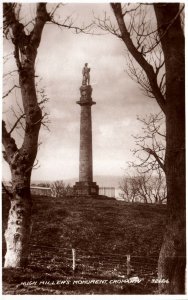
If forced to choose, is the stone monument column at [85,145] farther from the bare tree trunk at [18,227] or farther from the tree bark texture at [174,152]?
the tree bark texture at [174,152]

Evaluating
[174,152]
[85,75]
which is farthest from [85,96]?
[174,152]

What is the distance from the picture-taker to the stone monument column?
25094 millimetres

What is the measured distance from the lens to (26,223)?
24.9 feet

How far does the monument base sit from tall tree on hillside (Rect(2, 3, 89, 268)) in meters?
17.0

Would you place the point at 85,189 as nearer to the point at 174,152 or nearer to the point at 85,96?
the point at 85,96

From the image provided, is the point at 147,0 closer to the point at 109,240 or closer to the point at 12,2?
the point at 12,2

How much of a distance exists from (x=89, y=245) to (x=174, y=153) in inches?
371

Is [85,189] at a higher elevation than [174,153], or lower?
lower

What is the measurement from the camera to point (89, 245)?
14.6 metres

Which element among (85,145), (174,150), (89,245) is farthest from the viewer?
(85,145)

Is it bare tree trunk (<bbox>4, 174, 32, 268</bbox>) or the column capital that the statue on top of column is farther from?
bare tree trunk (<bbox>4, 174, 32, 268</bbox>)

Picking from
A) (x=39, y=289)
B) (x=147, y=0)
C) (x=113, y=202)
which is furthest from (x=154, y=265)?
(x=113, y=202)

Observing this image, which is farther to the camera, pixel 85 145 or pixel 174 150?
pixel 85 145
